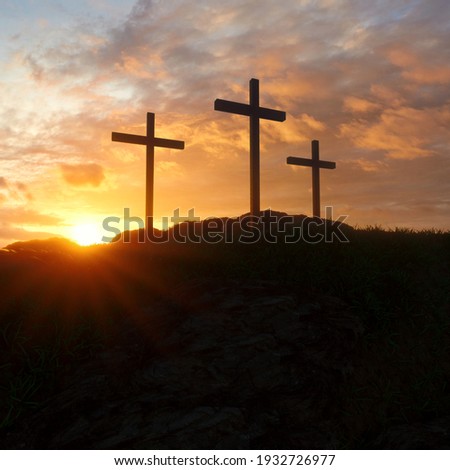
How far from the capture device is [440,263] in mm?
9750

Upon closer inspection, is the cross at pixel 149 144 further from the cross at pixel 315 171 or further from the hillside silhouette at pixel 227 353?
the hillside silhouette at pixel 227 353

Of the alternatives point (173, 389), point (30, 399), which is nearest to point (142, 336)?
point (173, 389)

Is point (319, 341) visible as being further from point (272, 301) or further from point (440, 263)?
point (440, 263)

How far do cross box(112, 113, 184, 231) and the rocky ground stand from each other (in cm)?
813

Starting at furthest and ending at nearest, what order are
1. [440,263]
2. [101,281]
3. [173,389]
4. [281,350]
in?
[440,263] < [101,281] < [281,350] < [173,389]

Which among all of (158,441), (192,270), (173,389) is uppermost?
(192,270)

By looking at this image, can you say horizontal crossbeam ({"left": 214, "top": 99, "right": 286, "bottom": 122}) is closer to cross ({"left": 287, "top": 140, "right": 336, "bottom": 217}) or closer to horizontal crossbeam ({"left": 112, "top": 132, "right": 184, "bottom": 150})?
horizontal crossbeam ({"left": 112, "top": 132, "right": 184, "bottom": 150})

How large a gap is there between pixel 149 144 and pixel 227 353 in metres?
10.6

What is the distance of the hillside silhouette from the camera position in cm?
555

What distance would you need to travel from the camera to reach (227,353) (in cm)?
628

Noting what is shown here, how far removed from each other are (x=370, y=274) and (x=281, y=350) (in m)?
2.88

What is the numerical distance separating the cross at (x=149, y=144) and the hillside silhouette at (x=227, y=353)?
6169mm

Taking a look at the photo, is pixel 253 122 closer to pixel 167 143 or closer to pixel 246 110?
pixel 246 110

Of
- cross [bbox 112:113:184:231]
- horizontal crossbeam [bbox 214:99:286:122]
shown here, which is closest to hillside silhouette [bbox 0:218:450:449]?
horizontal crossbeam [bbox 214:99:286:122]
